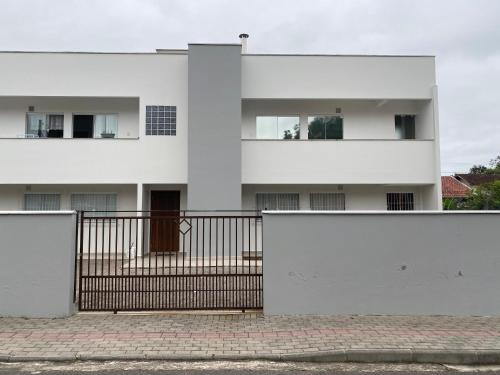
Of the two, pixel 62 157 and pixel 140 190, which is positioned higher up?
pixel 62 157

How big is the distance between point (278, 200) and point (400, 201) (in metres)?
4.90

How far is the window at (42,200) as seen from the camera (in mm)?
16641

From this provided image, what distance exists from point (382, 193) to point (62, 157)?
12167 millimetres

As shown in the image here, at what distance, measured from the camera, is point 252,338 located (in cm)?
648

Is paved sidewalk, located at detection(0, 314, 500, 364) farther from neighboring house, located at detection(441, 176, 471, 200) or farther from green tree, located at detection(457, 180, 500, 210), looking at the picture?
neighboring house, located at detection(441, 176, 471, 200)

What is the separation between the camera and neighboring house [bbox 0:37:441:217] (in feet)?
51.1

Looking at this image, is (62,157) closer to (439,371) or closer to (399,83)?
(399,83)

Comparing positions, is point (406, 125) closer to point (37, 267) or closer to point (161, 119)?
point (161, 119)

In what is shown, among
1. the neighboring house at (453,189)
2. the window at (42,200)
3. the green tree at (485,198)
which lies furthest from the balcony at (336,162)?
the neighboring house at (453,189)

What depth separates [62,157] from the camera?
615 inches

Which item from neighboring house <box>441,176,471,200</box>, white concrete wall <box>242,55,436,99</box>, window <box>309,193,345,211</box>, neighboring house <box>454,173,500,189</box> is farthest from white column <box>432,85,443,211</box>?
neighboring house <box>454,173,500,189</box>

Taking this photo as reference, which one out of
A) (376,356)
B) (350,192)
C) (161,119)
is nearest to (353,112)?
(350,192)

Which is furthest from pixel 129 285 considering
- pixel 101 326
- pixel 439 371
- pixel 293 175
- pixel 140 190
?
pixel 293 175

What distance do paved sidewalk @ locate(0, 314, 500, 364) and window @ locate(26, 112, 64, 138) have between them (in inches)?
434
